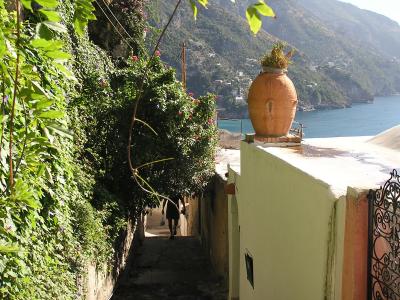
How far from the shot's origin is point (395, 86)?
5364 inches

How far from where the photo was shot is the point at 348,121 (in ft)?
279

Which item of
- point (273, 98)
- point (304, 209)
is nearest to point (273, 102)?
point (273, 98)

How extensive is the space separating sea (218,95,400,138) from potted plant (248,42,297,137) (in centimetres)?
5750

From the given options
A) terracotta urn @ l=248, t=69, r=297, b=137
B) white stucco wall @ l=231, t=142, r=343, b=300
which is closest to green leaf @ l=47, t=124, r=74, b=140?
white stucco wall @ l=231, t=142, r=343, b=300

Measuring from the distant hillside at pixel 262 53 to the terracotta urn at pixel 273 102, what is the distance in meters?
7.77

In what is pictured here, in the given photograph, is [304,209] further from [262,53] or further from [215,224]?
[262,53]

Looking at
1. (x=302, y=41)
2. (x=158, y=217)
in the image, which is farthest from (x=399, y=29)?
(x=158, y=217)

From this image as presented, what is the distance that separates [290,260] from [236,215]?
14.6 feet

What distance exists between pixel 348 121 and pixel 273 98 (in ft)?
274

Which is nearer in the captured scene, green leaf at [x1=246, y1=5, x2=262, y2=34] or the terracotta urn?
green leaf at [x1=246, y1=5, x2=262, y2=34]

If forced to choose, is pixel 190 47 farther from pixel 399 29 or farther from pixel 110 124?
pixel 399 29

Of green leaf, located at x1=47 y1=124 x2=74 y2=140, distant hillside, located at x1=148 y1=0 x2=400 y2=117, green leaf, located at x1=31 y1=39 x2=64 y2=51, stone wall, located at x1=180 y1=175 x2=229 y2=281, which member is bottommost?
stone wall, located at x1=180 y1=175 x2=229 y2=281

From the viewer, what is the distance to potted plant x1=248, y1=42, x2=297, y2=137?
637 cm

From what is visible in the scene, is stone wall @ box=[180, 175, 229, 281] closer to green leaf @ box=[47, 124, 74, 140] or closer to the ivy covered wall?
the ivy covered wall
